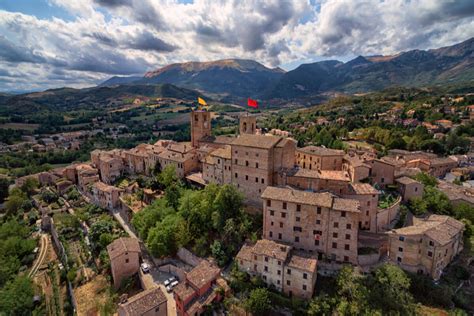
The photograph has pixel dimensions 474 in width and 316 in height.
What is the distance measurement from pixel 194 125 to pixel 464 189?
59.6 m

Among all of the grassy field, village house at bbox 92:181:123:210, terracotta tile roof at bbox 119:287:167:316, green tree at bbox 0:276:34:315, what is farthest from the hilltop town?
the grassy field

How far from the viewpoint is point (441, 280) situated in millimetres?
31484

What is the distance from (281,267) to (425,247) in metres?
18.0

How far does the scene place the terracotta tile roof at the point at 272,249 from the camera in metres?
31.1

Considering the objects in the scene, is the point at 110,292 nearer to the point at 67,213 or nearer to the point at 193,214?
the point at 193,214

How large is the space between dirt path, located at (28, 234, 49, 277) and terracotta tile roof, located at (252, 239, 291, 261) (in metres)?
43.4

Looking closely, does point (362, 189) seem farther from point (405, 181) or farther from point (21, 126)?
point (21, 126)

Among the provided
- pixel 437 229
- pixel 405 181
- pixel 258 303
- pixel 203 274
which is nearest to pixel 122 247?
pixel 203 274

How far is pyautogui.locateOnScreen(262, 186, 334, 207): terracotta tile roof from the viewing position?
3206 centimetres

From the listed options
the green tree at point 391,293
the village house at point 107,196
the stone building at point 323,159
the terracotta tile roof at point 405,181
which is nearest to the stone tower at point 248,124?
the stone building at point 323,159

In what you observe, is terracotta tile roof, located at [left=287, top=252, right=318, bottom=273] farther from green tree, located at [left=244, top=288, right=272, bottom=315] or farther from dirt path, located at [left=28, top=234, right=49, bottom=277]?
dirt path, located at [left=28, top=234, right=49, bottom=277]

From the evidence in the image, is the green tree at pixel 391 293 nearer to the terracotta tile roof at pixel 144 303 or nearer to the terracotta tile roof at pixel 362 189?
the terracotta tile roof at pixel 362 189

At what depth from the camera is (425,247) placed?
31141mm

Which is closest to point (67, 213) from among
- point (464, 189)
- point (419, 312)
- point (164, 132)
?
point (419, 312)
